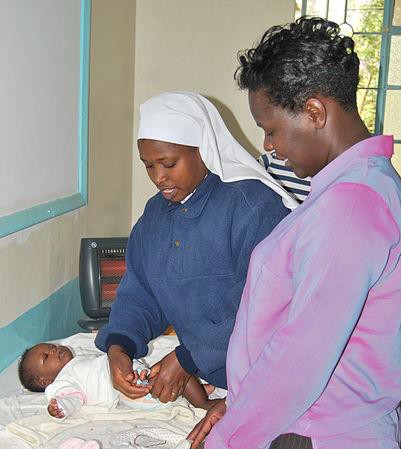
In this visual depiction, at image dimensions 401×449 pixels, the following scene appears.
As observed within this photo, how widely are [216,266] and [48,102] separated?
3.92 feet

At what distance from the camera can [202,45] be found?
13.8ft

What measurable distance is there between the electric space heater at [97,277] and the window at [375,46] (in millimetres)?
2425

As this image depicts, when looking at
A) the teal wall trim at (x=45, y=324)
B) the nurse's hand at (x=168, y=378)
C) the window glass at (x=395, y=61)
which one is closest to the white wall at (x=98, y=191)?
the teal wall trim at (x=45, y=324)

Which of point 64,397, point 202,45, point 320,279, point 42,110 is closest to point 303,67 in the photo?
point 320,279

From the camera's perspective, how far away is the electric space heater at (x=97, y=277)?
276cm

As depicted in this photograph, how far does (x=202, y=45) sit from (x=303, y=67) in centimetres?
330

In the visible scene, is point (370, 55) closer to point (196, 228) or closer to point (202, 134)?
point (202, 134)

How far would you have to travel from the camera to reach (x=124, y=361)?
185cm

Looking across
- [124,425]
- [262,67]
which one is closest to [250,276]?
[262,67]

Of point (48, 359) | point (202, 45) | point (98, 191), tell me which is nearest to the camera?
point (48, 359)

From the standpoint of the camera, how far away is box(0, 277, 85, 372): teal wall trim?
7.49 feet

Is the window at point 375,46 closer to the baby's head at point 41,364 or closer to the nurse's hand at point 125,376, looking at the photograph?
the baby's head at point 41,364

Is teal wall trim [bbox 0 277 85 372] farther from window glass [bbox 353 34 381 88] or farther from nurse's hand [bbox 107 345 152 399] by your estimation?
window glass [bbox 353 34 381 88]

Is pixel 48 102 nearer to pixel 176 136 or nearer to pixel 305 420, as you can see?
pixel 176 136
